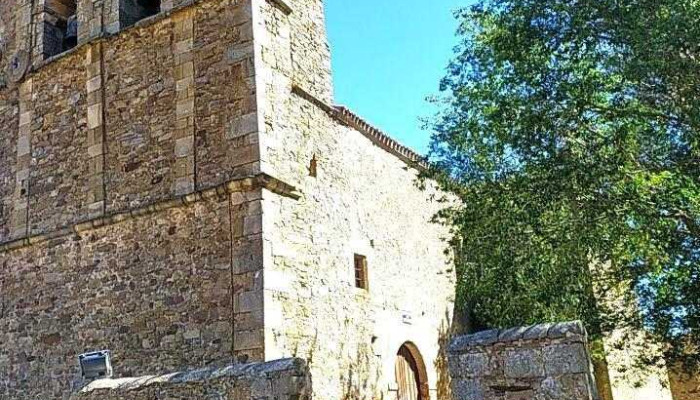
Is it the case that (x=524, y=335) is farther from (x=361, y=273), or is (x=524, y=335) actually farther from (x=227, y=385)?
(x=361, y=273)

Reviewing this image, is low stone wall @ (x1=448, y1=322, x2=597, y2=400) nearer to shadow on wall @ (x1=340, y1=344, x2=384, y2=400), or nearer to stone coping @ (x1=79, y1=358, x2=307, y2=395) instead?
stone coping @ (x1=79, y1=358, x2=307, y2=395)

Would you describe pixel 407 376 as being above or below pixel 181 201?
below

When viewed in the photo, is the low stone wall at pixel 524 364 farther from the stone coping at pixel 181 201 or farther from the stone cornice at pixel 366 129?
the stone cornice at pixel 366 129

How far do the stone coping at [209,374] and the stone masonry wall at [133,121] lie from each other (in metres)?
3.23

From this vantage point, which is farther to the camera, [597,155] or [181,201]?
[181,201]

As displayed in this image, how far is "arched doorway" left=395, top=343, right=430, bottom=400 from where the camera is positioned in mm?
11523

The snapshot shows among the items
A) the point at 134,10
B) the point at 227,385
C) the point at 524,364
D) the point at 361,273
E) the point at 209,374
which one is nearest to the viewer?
the point at 524,364

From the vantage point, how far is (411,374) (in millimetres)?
11914

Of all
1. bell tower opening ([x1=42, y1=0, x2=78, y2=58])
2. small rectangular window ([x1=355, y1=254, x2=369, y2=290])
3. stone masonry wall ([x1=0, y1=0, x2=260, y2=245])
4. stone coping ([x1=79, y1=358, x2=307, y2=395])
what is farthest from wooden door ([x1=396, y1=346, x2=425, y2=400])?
bell tower opening ([x1=42, y1=0, x2=78, y2=58])

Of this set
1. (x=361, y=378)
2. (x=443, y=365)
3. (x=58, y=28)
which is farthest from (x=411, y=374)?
(x=58, y=28)

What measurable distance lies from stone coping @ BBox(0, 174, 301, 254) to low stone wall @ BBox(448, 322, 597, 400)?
457 centimetres

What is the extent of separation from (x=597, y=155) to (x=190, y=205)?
16.6 feet

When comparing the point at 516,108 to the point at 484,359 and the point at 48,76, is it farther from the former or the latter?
the point at 48,76

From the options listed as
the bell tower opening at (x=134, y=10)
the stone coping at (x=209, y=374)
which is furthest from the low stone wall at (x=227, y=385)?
the bell tower opening at (x=134, y=10)
